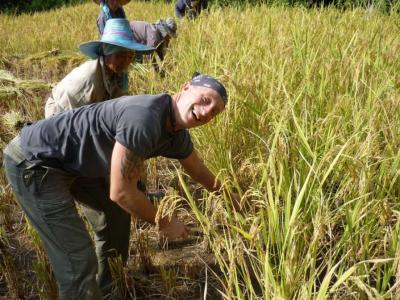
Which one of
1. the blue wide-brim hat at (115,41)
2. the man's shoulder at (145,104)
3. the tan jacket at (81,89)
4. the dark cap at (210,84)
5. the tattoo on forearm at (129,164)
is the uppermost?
the blue wide-brim hat at (115,41)

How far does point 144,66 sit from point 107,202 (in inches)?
80.0

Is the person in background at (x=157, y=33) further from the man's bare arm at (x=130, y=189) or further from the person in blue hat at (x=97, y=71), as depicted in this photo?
the man's bare arm at (x=130, y=189)

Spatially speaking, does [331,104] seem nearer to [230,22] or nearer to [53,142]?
[53,142]

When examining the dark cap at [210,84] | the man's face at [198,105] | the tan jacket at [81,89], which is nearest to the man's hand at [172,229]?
the man's face at [198,105]

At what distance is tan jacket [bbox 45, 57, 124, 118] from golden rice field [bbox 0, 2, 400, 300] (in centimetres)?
59

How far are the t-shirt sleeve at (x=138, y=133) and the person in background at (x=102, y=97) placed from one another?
19.8 inches

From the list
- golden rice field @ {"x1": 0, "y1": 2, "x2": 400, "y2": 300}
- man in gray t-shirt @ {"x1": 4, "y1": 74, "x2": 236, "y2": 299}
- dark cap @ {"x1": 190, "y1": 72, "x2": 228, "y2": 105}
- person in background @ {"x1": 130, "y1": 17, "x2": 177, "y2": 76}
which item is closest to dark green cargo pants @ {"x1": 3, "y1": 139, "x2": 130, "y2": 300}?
man in gray t-shirt @ {"x1": 4, "y1": 74, "x2": 236, "y2": 299}

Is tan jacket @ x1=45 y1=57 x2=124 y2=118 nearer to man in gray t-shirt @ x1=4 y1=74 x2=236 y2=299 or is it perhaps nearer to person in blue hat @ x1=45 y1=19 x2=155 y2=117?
→ person in blue hat @ x1=45 y1=19 x2=155 y2=117

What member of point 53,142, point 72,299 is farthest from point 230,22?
point 72,299

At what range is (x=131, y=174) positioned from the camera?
1327 millimetres

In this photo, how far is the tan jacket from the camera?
6.48 feet

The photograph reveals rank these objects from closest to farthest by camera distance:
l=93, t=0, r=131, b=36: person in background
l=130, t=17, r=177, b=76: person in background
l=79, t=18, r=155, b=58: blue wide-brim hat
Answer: l=79, t=18, r=155, b=58: blue wide-brim hat, l=93, t=0, r=131, b=36: person in background, l=130, t=17, r=177, b=76: person in background

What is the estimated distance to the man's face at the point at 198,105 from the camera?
1349 mm

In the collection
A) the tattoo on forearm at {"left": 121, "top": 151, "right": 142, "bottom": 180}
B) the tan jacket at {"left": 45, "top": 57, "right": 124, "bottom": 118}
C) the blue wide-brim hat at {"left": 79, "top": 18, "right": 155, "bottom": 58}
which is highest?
the blue wide-brim hat at {"left": 79, "top": 18, "right": 155, "bottom": 58}
